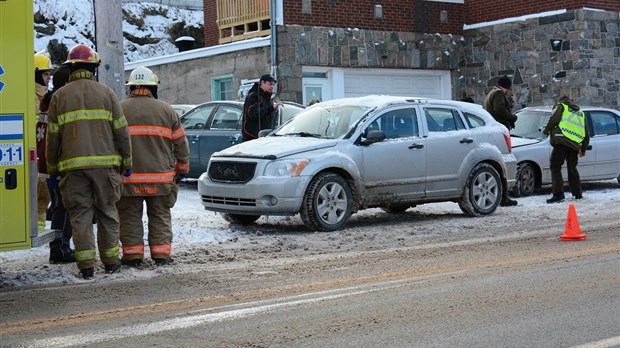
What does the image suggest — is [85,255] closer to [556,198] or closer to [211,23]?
[556,198]

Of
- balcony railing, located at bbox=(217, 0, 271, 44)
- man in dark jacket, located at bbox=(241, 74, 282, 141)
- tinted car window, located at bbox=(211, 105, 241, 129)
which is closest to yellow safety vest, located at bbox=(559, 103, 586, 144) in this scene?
man in dark jacket, located at bbox=(241, 74, 282, 141)

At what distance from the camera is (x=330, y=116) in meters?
14.4

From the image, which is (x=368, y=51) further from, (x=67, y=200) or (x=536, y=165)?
(x=67, y=200)

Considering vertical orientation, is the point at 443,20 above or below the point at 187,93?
above

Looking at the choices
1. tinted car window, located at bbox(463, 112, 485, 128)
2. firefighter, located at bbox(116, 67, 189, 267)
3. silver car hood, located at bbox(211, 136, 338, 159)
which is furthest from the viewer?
tinted car window, located at bbox(463, 112, 485, 128)

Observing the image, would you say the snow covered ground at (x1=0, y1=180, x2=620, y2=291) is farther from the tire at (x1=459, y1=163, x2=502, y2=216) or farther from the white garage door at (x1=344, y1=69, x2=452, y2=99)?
the white garage door at (x1=344, y1=69, x2=452, y2=99)

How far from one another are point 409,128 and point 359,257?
3.91m

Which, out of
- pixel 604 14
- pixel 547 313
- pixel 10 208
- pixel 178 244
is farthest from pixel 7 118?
pixel 604 14

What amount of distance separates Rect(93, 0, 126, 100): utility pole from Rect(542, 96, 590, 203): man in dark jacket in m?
7.73

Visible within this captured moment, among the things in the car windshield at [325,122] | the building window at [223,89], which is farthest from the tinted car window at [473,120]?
A: the building window at [223,89]

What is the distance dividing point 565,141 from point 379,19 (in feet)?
29.0

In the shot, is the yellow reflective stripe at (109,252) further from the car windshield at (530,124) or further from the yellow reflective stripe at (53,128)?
the car windshield at (530,124)

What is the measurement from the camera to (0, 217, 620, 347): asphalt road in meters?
6.74

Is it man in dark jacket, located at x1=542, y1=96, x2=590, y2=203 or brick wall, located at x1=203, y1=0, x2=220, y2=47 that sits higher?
brick wall, located at x1=203, y1=0, x2=220, y2=47
